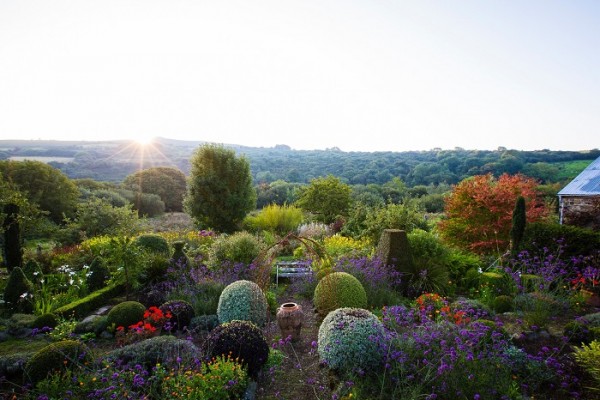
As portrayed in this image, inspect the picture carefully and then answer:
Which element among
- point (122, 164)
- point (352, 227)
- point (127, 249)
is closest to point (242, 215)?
point (352, 227)

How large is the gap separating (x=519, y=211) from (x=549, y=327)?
3.90 meters

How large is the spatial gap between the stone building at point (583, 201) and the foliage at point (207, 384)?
38.4 feet

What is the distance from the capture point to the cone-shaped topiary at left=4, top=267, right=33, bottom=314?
7.18m

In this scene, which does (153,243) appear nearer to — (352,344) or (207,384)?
(207,384)

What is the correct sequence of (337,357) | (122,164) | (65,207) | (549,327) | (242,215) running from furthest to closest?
1. (122,164)
2. (65,207)
3. (242,215)
4. (549,327)
5. (337,357)

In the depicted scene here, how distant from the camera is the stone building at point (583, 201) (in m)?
Result: 11.2

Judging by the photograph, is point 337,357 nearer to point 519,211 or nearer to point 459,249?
point 519,211

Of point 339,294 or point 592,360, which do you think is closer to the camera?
point 592,360

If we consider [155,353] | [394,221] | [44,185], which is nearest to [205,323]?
[155,353]

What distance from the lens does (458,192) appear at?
11.0 metres

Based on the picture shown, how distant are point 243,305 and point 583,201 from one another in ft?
40.6

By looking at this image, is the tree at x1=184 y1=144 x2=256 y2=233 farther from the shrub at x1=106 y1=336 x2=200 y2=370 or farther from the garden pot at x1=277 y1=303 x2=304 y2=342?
the shrub at x1=106 y1=336 x2=200 y2=370

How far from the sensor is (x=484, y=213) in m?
10.7

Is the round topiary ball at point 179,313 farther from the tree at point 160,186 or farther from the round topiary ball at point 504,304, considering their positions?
the tree at point 160,186
